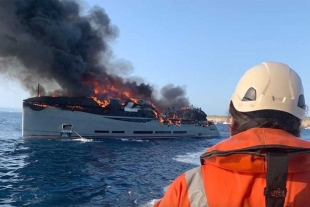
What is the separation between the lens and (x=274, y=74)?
95.1 inches

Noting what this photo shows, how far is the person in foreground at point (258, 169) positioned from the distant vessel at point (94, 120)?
4672 cm

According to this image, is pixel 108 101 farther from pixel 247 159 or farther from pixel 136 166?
pixel 247 159

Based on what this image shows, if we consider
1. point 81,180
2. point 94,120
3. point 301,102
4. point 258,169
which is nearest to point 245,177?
point 258,169

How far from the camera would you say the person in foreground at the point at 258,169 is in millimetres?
1898

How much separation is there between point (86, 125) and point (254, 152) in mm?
48291

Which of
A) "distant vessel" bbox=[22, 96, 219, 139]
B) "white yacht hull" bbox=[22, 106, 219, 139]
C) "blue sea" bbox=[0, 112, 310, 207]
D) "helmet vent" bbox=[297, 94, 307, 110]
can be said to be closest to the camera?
"helmet vent" bbox=[297, 94, 307, 110]

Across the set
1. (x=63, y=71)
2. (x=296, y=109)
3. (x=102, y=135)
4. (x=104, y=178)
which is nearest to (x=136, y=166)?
(x=104, y=178)

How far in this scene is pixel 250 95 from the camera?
2.43 meters

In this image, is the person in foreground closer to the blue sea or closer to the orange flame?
the blue sea

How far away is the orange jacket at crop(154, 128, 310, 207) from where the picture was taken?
195 cm

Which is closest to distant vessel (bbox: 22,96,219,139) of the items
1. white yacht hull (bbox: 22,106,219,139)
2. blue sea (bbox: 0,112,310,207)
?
white yacht hull (bbox: 22,106,219,139)

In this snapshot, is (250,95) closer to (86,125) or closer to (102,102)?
(86,125)

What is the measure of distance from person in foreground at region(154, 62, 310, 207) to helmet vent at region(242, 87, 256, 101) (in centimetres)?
5

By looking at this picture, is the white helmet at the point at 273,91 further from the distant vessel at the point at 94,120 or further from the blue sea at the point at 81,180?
the distant vessel at the point at 94,120
